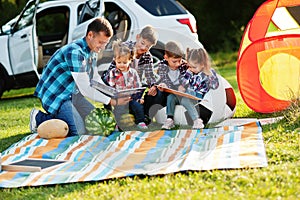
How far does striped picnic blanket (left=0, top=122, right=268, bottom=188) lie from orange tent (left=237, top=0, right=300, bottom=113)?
76 cm

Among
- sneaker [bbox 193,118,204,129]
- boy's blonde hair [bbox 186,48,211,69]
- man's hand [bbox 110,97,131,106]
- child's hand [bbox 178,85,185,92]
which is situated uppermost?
boy's blonde hair [bbox 186,48,211,69]

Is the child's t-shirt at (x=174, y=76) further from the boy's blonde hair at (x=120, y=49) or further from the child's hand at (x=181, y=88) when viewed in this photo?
the boy's blonde hair at (x=120, y=49)

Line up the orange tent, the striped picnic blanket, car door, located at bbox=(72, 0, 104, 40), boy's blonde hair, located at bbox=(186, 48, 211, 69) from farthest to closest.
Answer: car door, located at bbox=(72, 0, 104, 40) → the orange tent → boy's blonde hair, located at bbox=(186, 48, 211, 69) → the striped picnic blanket

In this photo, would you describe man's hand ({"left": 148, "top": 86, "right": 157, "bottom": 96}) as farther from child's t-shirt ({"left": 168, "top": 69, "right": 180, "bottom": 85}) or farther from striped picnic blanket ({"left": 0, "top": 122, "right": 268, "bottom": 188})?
striped picnic blanket ({"left": 0, "top": 122, "right": 268, "bottom": 188})

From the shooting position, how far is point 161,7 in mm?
9367

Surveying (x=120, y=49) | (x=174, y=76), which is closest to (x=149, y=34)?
(x=120, y=49)

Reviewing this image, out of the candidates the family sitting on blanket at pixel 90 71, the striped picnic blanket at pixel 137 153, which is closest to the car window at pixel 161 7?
the family sitting on blanket at pixel 90 71

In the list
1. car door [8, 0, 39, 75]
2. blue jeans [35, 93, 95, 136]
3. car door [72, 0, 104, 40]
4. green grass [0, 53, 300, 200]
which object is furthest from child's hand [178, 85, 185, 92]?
car door [8, 0, 39, 75]

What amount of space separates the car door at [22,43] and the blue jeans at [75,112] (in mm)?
3588

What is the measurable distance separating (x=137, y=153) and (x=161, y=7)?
16.2 feet

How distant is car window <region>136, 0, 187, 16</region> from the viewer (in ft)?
30.5

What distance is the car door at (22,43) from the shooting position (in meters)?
9.34

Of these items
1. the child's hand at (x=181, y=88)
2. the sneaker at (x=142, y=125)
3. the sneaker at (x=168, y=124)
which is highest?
the child's hand at (x=181, y=88)

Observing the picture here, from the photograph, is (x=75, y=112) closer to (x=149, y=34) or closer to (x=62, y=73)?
(x=62, y=73)
